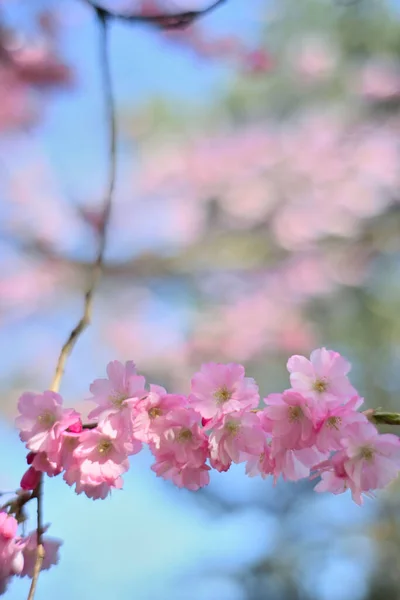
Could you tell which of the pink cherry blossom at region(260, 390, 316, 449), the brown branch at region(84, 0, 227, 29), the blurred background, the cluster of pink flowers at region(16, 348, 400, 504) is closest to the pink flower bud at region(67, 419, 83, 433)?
the cluster of pink flowers at region(16, 348, 400, 504)

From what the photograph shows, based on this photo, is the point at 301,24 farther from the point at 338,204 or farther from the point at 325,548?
the point at 325,548

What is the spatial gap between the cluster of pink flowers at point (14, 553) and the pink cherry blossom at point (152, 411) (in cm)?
8

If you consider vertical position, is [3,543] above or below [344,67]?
below

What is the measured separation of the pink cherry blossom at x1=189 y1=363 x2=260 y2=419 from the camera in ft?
1.28

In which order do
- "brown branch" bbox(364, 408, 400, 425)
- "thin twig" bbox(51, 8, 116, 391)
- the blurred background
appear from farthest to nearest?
the blurred background
"thin twig" bbox(51, 8, 116, 391)
"brown branch" bbox(364, 408, 400, 425)

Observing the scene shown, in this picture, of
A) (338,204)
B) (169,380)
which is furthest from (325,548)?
(338,204)

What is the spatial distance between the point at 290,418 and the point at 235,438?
31mm

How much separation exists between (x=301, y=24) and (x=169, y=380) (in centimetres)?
147

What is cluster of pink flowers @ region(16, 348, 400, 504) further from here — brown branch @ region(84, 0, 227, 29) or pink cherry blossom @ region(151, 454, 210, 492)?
brown branch @ region(84, 0, 227, 29)

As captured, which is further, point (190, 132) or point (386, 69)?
point (190, 132)

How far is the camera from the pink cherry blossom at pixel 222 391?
1.28 ft

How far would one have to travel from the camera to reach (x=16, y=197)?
2.75 m

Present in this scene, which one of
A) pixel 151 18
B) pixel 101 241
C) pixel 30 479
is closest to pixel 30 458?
pixel 30 479

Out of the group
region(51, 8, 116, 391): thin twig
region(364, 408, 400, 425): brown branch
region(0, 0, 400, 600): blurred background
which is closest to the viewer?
region(364, 408, 400, 425): brown branch
